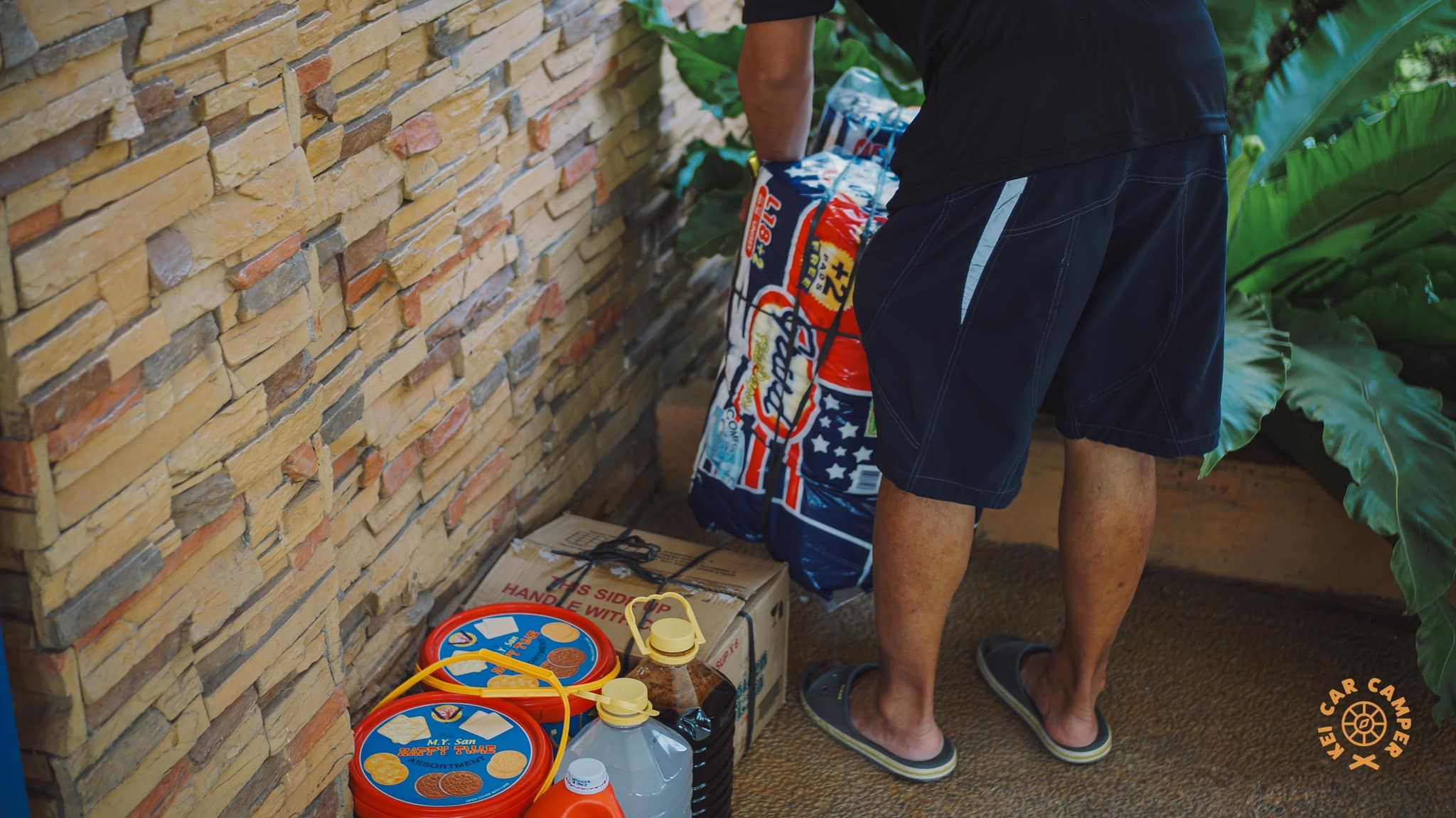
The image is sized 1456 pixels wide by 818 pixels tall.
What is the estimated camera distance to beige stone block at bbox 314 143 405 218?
1432 mm

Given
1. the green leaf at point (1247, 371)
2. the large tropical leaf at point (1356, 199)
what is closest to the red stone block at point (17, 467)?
the green leaf at point (1247, 371)

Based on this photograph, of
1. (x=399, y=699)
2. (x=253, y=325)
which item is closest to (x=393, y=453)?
(x=399, y=699)

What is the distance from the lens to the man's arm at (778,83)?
→ 63.1 inches

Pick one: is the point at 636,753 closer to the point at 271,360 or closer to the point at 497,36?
the point at 271,360

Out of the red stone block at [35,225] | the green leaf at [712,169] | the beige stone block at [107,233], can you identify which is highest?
the red stone block at [35,225]

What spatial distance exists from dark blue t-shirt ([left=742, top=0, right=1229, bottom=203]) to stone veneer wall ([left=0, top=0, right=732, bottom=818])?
2.15ft

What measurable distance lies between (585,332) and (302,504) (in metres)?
0.95

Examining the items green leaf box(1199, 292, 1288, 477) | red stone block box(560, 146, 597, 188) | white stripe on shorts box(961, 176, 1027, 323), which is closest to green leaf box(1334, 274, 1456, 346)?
green leaf box(1199, 292, 1288, 477)

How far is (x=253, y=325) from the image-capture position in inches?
45.6

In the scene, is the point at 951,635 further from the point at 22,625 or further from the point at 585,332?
the point at 22,625

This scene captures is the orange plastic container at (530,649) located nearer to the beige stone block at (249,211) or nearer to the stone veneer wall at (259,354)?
the stone veneer wall at (259,354)

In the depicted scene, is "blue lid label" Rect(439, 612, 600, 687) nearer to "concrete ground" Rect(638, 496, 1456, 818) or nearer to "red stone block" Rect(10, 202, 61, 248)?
"concrete ground" Rect(638, 496, 1456, 818)

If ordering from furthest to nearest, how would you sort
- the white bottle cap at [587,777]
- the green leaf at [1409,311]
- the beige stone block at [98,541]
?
the green leaf at [1409,311]
the white bottle cap at [587,777]
the beige stone block at [98,541]

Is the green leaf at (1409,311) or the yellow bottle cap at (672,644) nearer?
the yellow bottle cap at (672,644)
